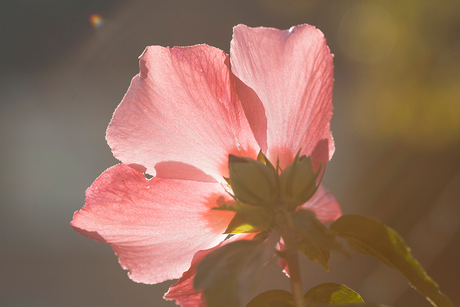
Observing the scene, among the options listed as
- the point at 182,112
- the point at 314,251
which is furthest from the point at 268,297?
the point at 182,112

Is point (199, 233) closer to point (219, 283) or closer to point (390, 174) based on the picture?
point (219, 283)

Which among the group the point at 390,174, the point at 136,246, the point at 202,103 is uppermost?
the point at 202,103

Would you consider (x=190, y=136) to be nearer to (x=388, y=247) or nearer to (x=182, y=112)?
(x=182, y=112)

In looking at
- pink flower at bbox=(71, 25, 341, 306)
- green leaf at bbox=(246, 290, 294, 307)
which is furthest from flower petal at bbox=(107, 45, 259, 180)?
green leaf at bbox=(246, 290, 294, 307)

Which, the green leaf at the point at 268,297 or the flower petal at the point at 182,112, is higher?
the flower petal at the point at 182,112

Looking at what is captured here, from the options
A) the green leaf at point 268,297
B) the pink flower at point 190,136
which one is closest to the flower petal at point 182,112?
the pink flower at point 190,136

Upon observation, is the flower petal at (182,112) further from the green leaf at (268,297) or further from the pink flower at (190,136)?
the green leaf at (268,297)

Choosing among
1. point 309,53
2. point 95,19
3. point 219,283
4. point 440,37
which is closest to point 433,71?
point 440,37
